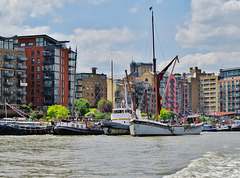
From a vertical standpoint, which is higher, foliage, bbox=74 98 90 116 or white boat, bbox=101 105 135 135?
foliage, bbox=74 98 90 116

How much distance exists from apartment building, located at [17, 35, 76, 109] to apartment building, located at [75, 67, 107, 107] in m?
29.3

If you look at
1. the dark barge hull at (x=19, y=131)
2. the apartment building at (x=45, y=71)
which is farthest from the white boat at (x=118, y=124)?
the apartment building at (x=45, y=71)

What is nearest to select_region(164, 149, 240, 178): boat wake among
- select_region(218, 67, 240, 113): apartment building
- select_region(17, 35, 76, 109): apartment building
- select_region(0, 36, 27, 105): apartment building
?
select_region(0, 36, 27, 105): apartment building

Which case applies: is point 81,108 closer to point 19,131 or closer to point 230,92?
point 19,131

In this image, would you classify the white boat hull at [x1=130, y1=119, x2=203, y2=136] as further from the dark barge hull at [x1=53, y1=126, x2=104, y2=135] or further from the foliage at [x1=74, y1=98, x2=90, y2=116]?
the foliage at [x1=74, y1=98, x2=90, y2=116]

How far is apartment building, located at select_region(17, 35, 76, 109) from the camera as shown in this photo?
412 feet

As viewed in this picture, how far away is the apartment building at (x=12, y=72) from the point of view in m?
116

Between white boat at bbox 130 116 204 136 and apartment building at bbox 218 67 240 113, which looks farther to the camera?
apartment building at bbox 218 67 240 113

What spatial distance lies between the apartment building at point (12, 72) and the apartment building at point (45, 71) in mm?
5179

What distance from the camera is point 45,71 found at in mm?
126375

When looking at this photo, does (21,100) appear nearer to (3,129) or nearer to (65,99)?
(65,99)

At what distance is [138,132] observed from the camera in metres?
68.8

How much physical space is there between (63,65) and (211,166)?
107 metres

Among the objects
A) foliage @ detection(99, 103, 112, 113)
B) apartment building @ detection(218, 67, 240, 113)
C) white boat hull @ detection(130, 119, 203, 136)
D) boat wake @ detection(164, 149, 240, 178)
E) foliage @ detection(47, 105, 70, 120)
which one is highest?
apartment building @ detection(218, 67, 240, 113)
